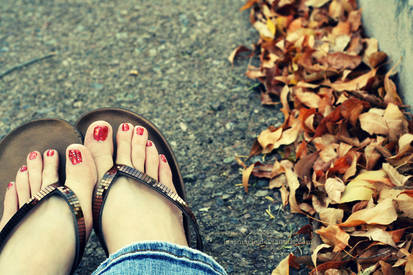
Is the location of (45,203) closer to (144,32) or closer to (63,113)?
(63,113)

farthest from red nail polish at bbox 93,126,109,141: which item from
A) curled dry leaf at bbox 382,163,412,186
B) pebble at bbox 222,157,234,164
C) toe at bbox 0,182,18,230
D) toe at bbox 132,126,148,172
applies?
curled dry leaf at bbox 382,163,412,186

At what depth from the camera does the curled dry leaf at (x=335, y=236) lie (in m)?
1.18

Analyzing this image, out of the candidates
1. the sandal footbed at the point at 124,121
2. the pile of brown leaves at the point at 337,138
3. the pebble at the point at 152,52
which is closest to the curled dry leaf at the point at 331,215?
the pile of brown leaves at the point at 337,138

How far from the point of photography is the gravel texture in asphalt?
4.58 ft

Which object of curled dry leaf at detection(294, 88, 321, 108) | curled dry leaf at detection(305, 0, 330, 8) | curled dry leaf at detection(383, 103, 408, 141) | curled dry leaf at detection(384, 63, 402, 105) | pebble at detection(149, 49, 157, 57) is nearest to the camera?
curled dry leaf at detection(383, 103, 408, 141)

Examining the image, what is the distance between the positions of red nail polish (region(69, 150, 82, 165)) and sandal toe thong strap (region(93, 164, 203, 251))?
0.35 ft

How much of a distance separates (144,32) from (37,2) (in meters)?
0.72

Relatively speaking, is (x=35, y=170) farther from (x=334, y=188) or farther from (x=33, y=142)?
(x=334, y=188)

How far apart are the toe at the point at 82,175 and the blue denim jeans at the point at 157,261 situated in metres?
0.35

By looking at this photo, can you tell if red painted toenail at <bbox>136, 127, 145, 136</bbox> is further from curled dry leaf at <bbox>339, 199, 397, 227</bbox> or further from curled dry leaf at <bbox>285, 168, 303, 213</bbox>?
curled dry leaf at <bbox>339, 199, 397, 227</bbox>

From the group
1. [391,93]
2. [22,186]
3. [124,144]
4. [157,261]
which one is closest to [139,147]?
[124,144]

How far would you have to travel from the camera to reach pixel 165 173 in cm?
149

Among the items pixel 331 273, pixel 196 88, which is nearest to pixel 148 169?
pixel 196 88

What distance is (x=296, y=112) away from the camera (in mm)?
1609
